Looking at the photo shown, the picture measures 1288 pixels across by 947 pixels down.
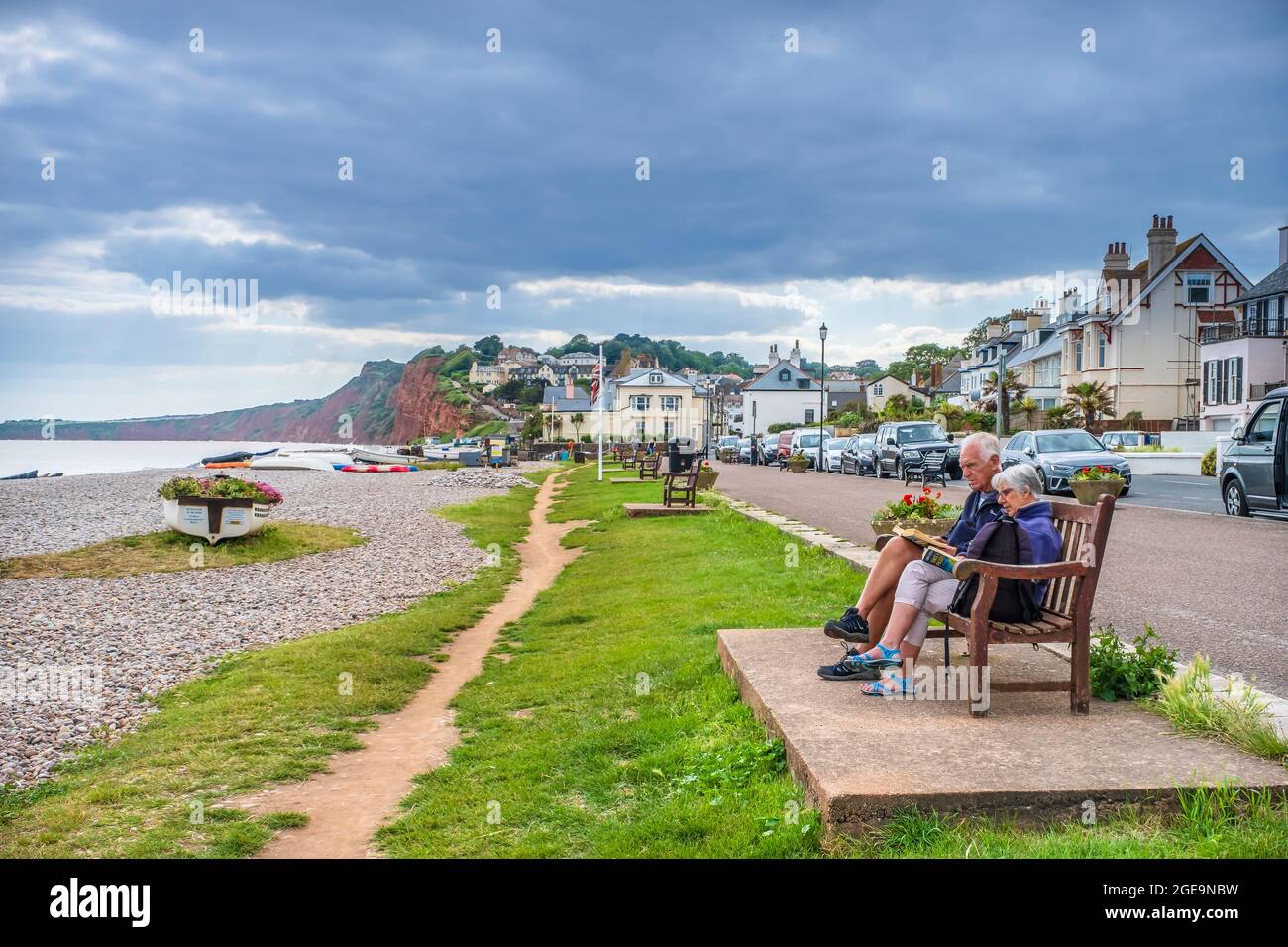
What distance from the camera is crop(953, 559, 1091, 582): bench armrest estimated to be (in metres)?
4.72

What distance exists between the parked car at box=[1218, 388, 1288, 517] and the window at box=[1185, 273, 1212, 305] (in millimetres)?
44475

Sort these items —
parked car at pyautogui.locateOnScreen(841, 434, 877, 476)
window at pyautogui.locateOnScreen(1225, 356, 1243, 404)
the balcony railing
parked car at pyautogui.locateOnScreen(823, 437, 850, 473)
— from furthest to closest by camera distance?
parked car at pyautogui.locateOnScreen(823, 437, 850, 473), window at pyautogui.locateOnScreen(1225, 356, 1243, 404), the balcony railing, parked car at pyautogui.locateOnScreen(841, 434, 877, 476)

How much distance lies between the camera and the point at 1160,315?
55969 mm

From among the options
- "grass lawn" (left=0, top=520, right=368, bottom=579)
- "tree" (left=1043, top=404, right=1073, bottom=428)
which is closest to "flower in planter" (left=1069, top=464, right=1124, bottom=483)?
"grass lawn" (left=0, top=520, right=368, bottom=579)

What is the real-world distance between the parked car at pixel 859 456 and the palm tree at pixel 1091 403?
17323mm

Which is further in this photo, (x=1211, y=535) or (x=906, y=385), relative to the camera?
(x=906, y=385)

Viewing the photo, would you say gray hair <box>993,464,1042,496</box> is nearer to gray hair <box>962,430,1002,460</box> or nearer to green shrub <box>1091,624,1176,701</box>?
gray hair <box>962,430,1002,460</box>

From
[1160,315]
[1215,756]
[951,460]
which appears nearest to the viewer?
[1215,756]

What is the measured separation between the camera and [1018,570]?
477 centimetres

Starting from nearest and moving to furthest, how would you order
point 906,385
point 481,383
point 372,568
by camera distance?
point 372,568 < point 906,385 < point 481,383

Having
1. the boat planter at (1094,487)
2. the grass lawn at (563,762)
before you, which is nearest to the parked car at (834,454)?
the boat planter at (1094,487)
